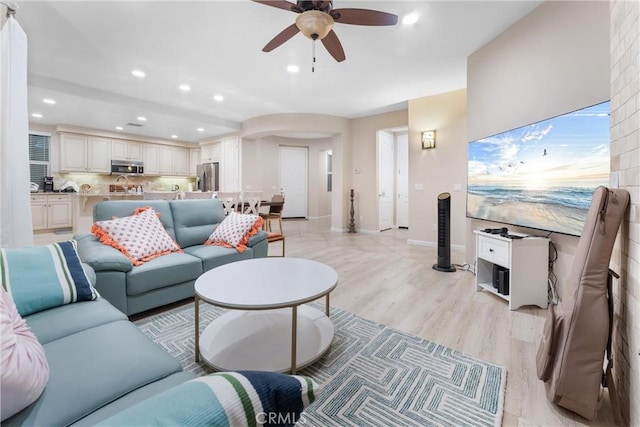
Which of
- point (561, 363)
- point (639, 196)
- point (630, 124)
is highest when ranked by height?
point (630, 124)

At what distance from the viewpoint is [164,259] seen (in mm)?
2340

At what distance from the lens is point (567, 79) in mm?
2225

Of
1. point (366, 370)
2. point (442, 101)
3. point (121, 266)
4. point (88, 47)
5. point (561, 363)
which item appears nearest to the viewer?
point (561, 363)

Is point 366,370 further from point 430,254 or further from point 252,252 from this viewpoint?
point 430,254

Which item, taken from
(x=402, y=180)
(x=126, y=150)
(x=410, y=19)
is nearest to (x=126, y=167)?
(x=126, y=150)

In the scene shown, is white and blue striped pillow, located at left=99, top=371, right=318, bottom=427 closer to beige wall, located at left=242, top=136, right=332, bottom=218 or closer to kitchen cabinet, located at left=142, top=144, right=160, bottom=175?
beige wall, located at left=242, top=136, right=332, bottom=218

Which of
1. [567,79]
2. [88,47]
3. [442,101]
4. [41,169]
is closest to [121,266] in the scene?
[88,47]

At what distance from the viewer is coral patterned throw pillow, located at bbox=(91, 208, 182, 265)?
2275mm

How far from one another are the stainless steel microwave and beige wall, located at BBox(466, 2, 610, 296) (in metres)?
7.76

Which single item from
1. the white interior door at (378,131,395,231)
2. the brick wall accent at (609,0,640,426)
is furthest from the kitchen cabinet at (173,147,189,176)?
the brick wall accent at (609,0,640,426)

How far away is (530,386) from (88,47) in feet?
16.7

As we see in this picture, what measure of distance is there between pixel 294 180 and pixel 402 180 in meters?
3.44

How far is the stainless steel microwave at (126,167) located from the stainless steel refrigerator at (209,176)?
1490mm

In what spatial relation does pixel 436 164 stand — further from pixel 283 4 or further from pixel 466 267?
pixel 283 4
